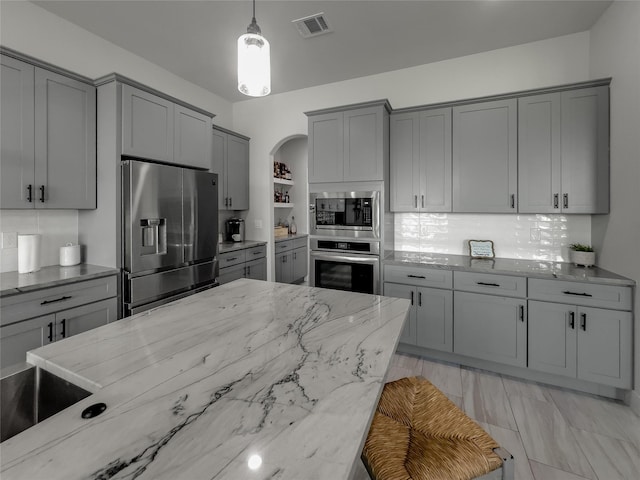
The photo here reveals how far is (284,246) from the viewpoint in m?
4.61

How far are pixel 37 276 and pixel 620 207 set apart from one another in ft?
14.0

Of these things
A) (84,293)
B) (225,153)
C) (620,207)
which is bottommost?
(84,293)

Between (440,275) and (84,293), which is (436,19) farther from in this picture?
(84,293)

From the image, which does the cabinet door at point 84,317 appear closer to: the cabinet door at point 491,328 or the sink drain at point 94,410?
the sink drain at point 94,410

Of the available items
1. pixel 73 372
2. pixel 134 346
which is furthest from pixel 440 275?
pixel 73 372

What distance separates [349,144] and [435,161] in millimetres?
878

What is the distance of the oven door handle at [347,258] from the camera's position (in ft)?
10.0

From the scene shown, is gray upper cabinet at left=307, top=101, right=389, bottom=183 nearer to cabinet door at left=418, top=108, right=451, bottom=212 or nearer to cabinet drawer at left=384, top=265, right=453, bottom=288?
cabinet door at left=418, top=108, right=451, bottom=212

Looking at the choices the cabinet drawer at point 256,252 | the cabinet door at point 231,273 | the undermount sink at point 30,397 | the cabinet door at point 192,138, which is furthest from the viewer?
the cabinet drawer at point 256,252

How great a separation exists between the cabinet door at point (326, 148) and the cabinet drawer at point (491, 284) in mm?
1507

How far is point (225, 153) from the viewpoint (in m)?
3.92

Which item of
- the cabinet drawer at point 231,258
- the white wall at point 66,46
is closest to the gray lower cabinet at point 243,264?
the cabinet drawer at point 231,258

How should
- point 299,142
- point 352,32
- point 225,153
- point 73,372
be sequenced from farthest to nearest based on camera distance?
point 299,142
point 225,153
point 352,32
point 73,372

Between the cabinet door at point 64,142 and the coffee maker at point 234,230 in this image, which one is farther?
the coffee maker at point 234,230
